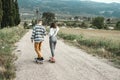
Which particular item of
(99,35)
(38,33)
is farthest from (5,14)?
(38,33)

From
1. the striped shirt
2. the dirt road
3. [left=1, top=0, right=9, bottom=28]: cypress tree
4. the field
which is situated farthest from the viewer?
[left=1, top=0, right=9, bottom=28]: cypress tree

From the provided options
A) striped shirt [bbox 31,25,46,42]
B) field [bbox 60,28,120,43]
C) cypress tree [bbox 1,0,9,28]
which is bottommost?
field [bbox 60,28,120,43]

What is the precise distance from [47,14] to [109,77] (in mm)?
114091

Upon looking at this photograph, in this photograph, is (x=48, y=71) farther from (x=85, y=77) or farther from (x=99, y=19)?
(x=99, y=19)

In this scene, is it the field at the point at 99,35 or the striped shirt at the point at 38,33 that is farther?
the field at the point at 99,35

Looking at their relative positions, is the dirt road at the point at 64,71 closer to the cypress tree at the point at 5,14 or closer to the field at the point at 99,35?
the field at the point at 99,35

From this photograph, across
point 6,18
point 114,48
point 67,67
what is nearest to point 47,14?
point 6,18

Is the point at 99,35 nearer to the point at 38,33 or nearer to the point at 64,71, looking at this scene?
the point at 38,33

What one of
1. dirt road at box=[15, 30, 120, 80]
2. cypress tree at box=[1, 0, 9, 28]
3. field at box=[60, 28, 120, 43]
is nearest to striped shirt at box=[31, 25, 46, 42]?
dirt road at box=[15, 30, 120, 80]

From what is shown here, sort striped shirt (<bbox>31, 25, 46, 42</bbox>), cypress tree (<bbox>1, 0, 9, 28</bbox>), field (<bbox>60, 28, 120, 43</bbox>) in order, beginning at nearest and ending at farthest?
1. striped shirt (<bbox>31, 25, 46, 42</bbox>)
2. field (<bbox>60, 28, 120, 43</bbox>)
3. cypress tree (<bbox>1, 0, 9, 28</bbox>)

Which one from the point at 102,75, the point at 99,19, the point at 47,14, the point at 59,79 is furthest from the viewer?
the point at 99,19

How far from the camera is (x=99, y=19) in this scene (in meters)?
138

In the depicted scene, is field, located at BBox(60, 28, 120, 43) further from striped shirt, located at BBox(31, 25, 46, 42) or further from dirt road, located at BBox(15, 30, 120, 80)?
dirt road, located at BBox(15, 30, 120, 80)

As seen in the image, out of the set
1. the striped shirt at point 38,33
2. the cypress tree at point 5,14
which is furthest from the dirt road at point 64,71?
the cypress tree at point 5,14
